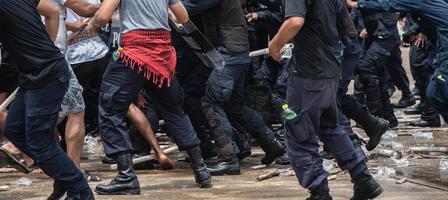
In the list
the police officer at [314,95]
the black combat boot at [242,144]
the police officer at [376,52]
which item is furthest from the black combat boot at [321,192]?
the police officer at [376,52]

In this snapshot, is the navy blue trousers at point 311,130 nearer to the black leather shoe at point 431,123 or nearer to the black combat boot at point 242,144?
the black combat boot at point 242,144

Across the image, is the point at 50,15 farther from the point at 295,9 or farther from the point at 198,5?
the point at 198,5

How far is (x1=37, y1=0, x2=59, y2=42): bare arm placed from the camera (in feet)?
20.6

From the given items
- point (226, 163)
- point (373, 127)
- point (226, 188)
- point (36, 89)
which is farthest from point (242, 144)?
point (36, 89)

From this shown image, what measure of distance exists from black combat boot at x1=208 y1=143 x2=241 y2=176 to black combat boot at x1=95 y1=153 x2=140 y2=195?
1.25 meters

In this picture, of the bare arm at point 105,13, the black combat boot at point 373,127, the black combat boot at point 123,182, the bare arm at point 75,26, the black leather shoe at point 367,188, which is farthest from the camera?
the black combat boot at point 373,127

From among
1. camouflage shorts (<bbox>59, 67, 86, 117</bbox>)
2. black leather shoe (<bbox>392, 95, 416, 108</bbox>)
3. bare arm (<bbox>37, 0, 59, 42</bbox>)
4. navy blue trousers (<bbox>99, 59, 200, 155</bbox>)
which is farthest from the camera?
black leather shoe (<bbox>392, 95, 416, 108</bbox>)


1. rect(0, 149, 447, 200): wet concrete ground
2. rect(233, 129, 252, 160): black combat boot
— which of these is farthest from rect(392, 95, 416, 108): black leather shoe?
rect(0, 149, 447, 200): wet concrete ground

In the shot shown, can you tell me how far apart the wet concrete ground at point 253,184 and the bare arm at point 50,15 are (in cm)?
135

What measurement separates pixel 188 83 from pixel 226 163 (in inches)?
36.3

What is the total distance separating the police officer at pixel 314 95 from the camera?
20.9 feet

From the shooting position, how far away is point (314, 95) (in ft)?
20.9

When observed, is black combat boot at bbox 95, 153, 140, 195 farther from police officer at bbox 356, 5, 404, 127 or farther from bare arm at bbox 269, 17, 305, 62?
police officer at bbox 356, 5, 404, 127

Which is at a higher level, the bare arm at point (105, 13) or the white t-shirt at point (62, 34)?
the bare arm at point (105, 13)
